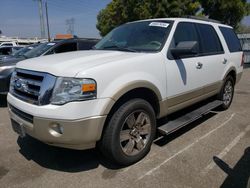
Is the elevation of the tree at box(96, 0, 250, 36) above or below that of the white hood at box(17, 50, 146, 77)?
above

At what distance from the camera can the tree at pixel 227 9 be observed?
17188mm

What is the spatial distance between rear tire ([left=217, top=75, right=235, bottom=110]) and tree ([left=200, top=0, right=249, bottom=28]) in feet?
46.4

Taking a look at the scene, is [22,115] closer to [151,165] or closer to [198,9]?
[151,165]

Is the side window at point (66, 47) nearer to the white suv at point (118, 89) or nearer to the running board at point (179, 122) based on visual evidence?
the white suv at point (118, 89)

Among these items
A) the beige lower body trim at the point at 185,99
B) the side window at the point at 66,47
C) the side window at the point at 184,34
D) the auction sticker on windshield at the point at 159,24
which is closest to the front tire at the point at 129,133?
the beige lower body trim at the point at 185,99

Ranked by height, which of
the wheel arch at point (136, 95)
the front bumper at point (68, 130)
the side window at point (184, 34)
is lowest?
the front bumper at point (68, 130)

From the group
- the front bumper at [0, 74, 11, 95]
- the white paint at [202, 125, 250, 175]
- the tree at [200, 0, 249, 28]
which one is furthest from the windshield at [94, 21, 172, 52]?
the tree at [200, 0, 249, 28]

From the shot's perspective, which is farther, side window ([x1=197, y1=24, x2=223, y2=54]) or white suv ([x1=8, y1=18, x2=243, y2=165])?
side window ([x1=197, y1=24, x2=223, y2=54])

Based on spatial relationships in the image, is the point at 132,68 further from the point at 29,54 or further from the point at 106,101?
the point at 29,54

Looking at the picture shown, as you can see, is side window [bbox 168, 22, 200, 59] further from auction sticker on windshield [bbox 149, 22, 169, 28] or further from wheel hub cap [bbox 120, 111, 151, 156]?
wheel hub cap [bbox 120, 111, 151, 156]

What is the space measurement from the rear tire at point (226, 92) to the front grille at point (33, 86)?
3867 millimetres

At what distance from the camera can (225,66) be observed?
483 centimetres

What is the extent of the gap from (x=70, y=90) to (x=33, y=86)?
58 cm

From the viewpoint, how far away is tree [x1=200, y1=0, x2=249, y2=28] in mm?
17188
